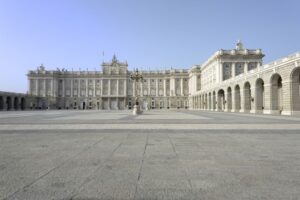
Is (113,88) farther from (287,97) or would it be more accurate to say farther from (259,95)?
(287,97)

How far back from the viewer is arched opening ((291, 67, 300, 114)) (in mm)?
33750

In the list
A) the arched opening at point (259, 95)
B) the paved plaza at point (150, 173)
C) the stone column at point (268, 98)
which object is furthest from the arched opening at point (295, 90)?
the paved plaza at point (150, 173)

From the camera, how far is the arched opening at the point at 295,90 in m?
33.8

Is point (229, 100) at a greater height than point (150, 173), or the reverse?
point (229, 100)

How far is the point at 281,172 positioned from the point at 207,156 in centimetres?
220

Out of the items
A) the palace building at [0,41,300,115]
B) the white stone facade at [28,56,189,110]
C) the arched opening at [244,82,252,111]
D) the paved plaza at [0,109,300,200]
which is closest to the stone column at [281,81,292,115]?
the arched opening at [244,82,252,111]

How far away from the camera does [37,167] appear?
621cm

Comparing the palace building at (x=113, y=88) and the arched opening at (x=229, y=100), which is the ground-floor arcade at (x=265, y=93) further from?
the palace building at (x=113, y=88)

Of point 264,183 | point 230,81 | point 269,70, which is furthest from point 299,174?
point 230,81

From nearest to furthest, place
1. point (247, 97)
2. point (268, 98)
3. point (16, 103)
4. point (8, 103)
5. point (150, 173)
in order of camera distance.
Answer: point (150, 173) → point (268, 98) → point (247, 97) → point (8, 103) → point (16, 103)

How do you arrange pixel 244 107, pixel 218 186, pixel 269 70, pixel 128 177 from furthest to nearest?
pixel 244 107
pixel 269 70
pixel 128 177
pixel 218 186

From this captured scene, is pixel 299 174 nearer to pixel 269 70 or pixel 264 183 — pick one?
pixel 264 183

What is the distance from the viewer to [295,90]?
3409 cm

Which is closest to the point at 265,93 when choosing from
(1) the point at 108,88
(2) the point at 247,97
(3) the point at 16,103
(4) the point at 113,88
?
(2) the point at 247,97
